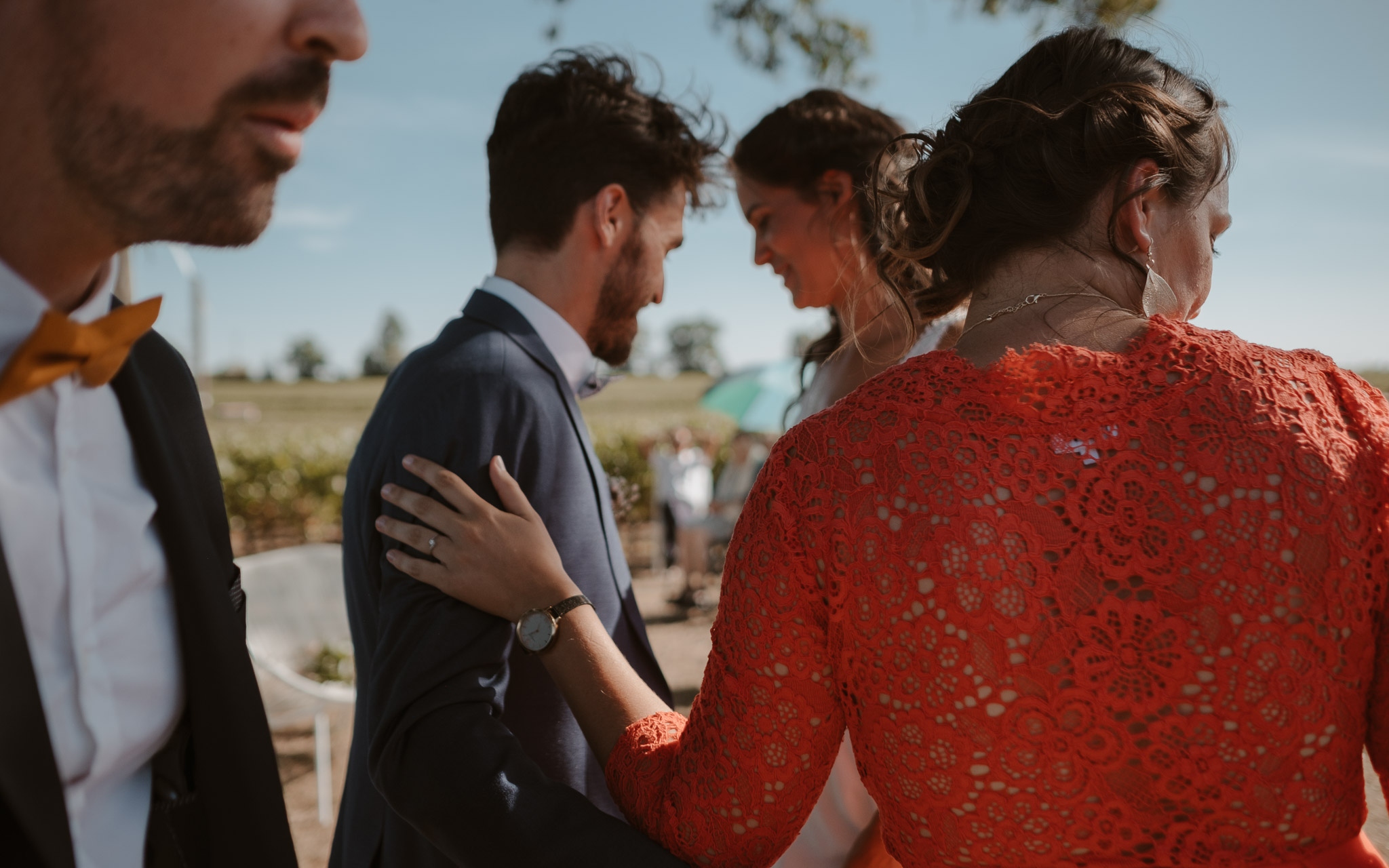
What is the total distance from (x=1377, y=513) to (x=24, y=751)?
1.56 meters

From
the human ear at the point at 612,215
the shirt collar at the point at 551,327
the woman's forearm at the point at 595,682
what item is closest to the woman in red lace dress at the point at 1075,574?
the woman's forearm at the point at 595,682

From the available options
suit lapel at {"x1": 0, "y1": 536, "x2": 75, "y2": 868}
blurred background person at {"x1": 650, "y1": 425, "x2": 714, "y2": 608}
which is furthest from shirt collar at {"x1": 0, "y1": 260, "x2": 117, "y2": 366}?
blurred background person at {"x1": 650, "y1": 425, "x2": 714, "y2": 608}

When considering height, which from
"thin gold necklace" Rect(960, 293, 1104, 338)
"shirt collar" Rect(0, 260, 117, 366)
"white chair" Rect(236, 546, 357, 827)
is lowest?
"white chair" Rect(236, 546, 357, 827)

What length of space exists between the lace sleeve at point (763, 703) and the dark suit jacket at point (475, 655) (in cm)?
13

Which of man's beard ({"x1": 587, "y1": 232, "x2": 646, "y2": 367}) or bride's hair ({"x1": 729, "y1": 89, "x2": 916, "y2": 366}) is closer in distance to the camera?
man's beard ({"x1": 587, "y1": 232, "x2": 646, "y2": 367})

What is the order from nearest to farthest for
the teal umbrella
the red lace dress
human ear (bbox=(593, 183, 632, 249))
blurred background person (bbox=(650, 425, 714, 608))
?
the red lace dress → human ear (bbox=(593, 183, 632, 249)) → blurred background person (bbox=(650, 425, 714, 608)) → the teal umbrella

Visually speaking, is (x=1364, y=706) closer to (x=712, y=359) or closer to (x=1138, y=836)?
(x=1138, y=836)

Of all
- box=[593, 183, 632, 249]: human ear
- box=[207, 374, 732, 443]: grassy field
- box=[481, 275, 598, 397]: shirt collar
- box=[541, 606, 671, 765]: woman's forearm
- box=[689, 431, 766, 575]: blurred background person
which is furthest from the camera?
box=[207, 374, 732, 443]: grassy field

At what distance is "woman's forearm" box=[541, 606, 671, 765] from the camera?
1488mm

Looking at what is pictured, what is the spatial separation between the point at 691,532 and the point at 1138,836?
942 cm

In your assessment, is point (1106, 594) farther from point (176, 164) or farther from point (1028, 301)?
point (176, 164)

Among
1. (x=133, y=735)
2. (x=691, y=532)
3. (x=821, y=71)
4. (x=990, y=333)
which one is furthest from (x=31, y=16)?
(x=691, y=532)

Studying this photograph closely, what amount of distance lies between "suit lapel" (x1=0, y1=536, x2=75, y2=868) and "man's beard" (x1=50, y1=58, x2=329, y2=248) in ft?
1.19

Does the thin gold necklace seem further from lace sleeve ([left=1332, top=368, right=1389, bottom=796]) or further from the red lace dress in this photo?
lace sleeve ([left=1332, top=368, right=1389, bottom=796])
